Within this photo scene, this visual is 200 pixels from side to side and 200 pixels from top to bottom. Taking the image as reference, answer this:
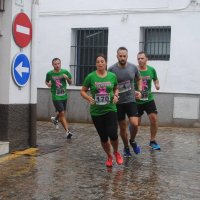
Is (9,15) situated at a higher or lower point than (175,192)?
higher

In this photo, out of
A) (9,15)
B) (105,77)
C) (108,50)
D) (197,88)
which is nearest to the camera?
(105,77)

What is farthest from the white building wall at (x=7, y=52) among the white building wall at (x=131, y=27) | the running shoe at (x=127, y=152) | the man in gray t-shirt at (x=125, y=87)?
the white building wall at (x=131, y=27)

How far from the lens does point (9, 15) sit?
820cm

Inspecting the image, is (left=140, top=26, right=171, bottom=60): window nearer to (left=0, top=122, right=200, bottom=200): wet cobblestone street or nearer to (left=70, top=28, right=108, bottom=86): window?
(left=70, top=28, right=108, bottom=86): window

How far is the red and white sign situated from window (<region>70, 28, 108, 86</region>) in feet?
19.4

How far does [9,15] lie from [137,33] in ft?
20.4

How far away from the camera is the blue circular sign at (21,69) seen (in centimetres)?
832

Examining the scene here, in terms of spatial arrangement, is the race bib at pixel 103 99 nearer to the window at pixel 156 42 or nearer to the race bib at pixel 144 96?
the race bib at pixel 144 96

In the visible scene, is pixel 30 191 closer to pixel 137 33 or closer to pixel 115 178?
pixel 115 178

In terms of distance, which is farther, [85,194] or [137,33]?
[137,33]

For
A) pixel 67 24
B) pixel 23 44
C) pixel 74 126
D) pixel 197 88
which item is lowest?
pixel 74 126

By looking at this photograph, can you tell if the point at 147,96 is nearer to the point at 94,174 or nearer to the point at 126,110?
the point at 126,110

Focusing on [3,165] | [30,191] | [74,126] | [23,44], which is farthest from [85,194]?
[74,126]

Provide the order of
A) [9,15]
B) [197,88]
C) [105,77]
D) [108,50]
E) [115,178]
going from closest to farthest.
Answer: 1. [115,178]
2. [105,77]
3. [9,15]
4. [197,88]
5. [108,50]
